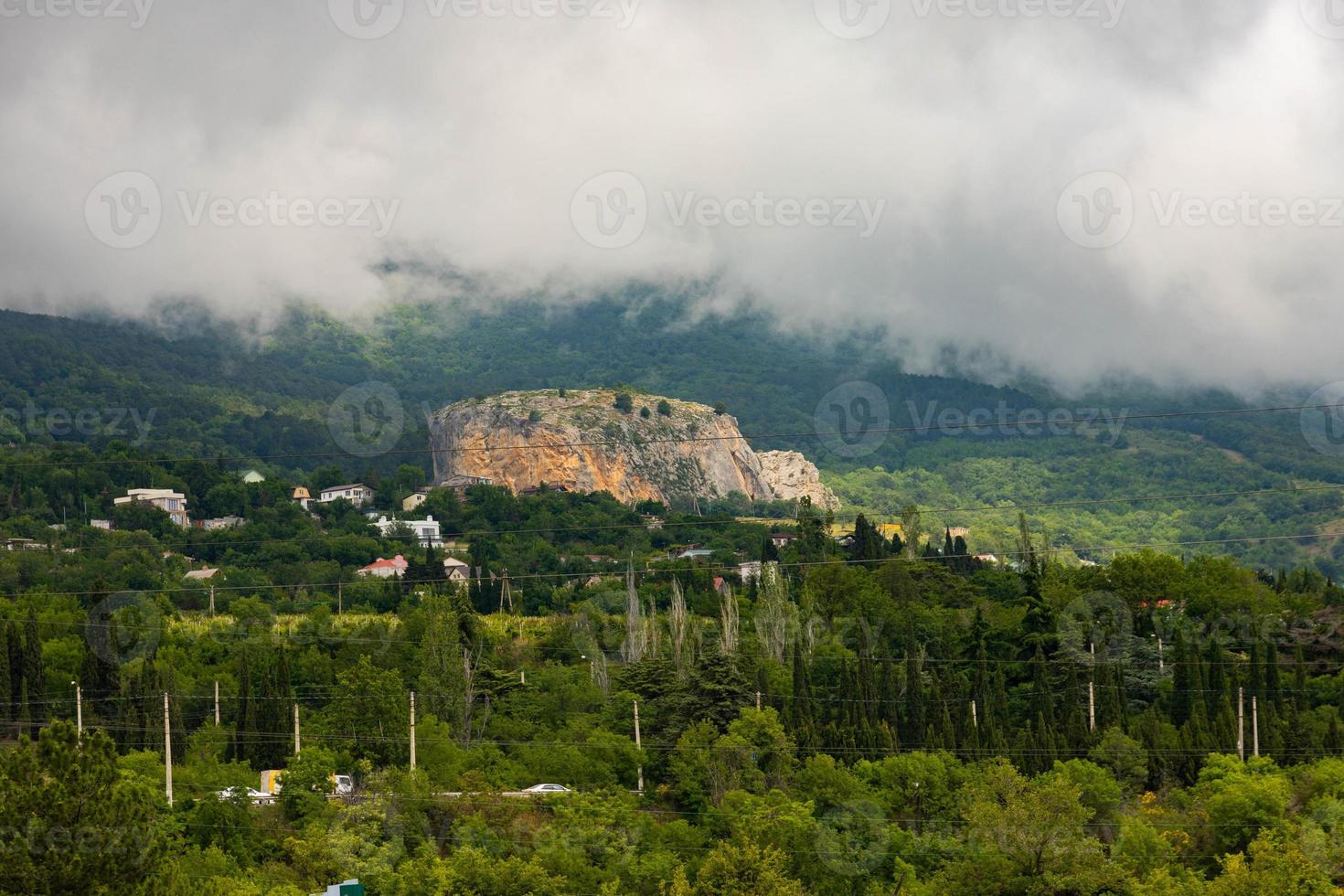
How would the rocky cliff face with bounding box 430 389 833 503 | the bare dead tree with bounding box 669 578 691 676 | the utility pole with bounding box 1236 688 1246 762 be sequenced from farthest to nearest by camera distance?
the rocky cliff face with bounding box 430 389 833 503, the bare dead tree with bounding box 669 578 691 676, the utility pole with bounding box 1236 688 1246 762

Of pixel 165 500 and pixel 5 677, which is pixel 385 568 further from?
pixel 5 677

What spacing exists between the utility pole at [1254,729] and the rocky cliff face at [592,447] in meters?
103

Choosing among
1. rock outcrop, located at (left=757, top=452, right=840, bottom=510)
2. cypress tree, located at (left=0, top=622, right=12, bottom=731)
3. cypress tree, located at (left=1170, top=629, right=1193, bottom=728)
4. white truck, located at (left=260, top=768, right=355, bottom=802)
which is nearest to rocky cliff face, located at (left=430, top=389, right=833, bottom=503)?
rock outcrop, located at (left=757, top=452, right=840, bottom=510)

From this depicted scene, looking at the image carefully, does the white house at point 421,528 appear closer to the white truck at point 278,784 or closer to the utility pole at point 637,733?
the utility pole at point 637,733

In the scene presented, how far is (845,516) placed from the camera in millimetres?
166375

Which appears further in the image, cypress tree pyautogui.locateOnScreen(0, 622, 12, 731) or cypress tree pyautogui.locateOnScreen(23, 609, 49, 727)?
cypress tree pyautogui.locateOnScreen(23, 609, 49, 727)

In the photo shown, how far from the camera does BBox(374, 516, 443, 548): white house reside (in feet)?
421

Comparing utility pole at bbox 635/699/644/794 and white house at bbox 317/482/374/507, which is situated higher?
white house at bbox 317/482/374/507

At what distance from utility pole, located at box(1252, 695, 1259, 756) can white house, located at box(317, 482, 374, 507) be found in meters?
90.7

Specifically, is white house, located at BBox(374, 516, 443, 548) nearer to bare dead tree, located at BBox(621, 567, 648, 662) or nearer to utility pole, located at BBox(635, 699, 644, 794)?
bare dead tree, located at BBox(621, 567, 648, 662)

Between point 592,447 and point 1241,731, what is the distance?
113 metres

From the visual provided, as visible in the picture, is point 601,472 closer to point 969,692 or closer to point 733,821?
point 969,692

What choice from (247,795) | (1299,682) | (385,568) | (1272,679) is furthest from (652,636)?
(385,568)

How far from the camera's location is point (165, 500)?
131 meters
